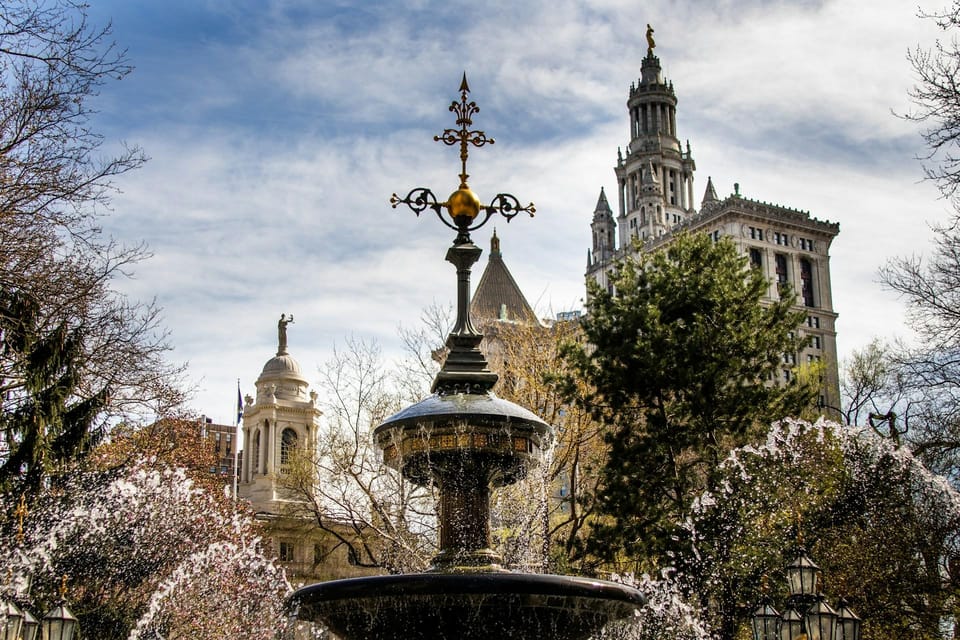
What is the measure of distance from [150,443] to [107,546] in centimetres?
550

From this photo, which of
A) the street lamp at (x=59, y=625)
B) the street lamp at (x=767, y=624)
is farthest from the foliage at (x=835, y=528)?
the street lamp at (x=59, y=625)

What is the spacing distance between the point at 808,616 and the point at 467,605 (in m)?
5.00

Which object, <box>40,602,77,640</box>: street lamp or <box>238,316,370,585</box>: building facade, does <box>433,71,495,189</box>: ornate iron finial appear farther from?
<box>238,316,370,585</box>: building facade

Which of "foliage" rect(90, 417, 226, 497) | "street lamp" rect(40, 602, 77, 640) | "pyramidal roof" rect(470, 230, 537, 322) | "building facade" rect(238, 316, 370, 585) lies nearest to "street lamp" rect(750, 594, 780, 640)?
"street lamp" rect(40, 602, 77, 640)

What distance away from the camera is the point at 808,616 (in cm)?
1247

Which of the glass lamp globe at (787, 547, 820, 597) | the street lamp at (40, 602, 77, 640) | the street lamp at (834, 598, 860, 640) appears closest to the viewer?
the street lamp at (834, 598, 860, 640)

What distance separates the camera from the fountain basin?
939 cm

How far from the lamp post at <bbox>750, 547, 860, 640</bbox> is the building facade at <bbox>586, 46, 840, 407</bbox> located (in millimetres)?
91111

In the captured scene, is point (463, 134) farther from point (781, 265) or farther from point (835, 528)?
point (781, 265)

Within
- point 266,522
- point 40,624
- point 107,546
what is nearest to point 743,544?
point 40,624

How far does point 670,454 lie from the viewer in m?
24.0

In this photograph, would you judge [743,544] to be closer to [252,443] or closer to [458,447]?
[458,447]

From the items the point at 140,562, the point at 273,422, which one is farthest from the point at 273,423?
the point at 140,562

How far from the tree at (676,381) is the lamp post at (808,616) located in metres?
7.79
